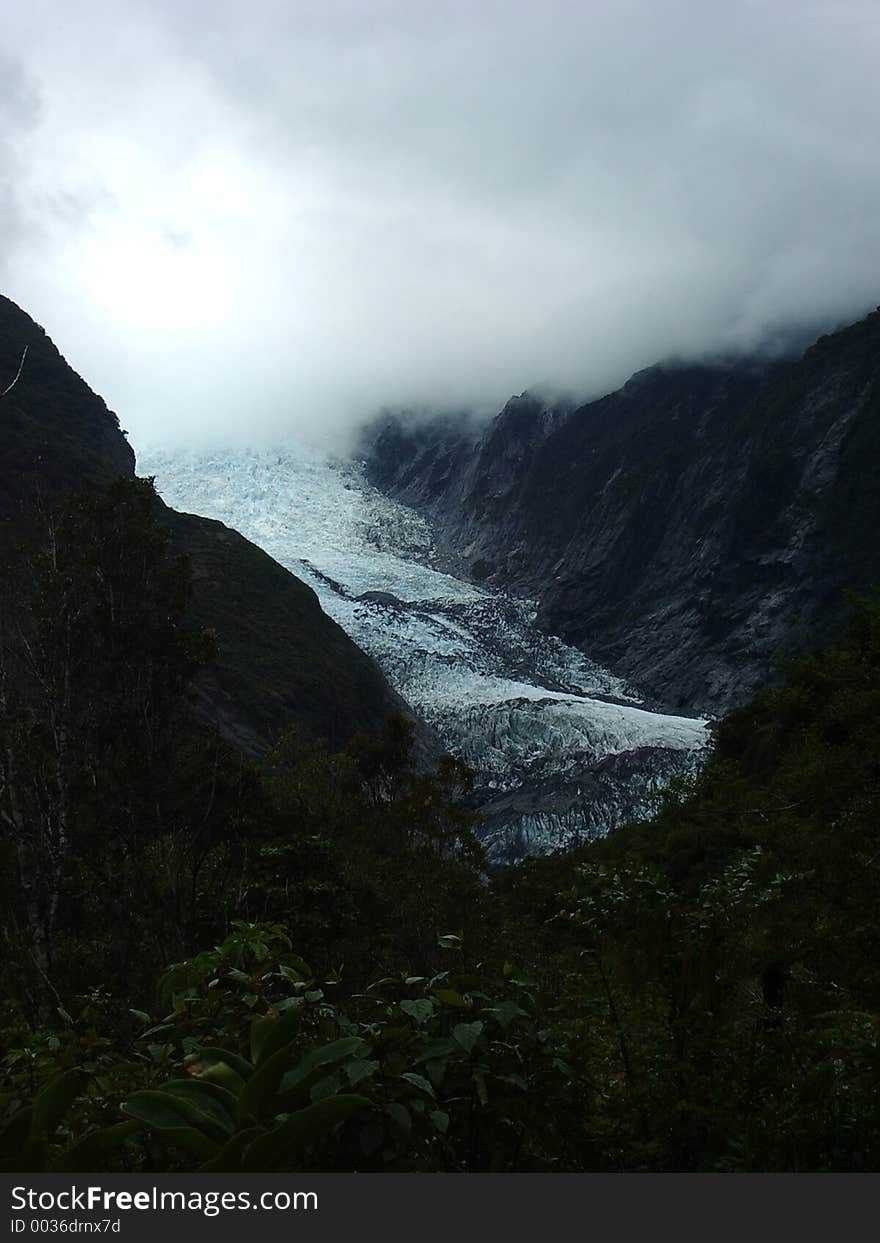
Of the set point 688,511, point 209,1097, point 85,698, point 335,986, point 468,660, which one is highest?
point 688,511

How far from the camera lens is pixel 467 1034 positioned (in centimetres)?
288

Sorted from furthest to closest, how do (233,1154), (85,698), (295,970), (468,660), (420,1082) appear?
1. (468,660)
2. (85,698)
3. (295,970)
4. (420,1082)
5. (233,1154)

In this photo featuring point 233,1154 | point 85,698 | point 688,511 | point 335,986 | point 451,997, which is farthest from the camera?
point 688,511

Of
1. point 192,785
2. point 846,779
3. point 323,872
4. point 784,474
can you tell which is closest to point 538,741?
point 784,474

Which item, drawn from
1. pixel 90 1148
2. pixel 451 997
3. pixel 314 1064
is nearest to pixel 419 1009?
pixel 451 997

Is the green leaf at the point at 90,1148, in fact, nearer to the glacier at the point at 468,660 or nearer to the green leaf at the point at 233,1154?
the green leaf at the point at 233,1154

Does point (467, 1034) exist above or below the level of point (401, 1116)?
above

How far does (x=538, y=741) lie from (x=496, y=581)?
2635 inches

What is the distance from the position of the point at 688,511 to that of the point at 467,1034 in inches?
4660

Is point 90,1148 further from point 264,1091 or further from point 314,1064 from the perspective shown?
point 314,1064

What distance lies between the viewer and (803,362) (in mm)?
108375

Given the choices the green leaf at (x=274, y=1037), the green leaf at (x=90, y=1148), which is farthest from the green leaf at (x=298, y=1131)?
the green leaf at (x=90, y=1148)

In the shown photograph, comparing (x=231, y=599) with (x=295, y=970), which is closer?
(x=295, y=970)

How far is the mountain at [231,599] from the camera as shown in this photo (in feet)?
171
